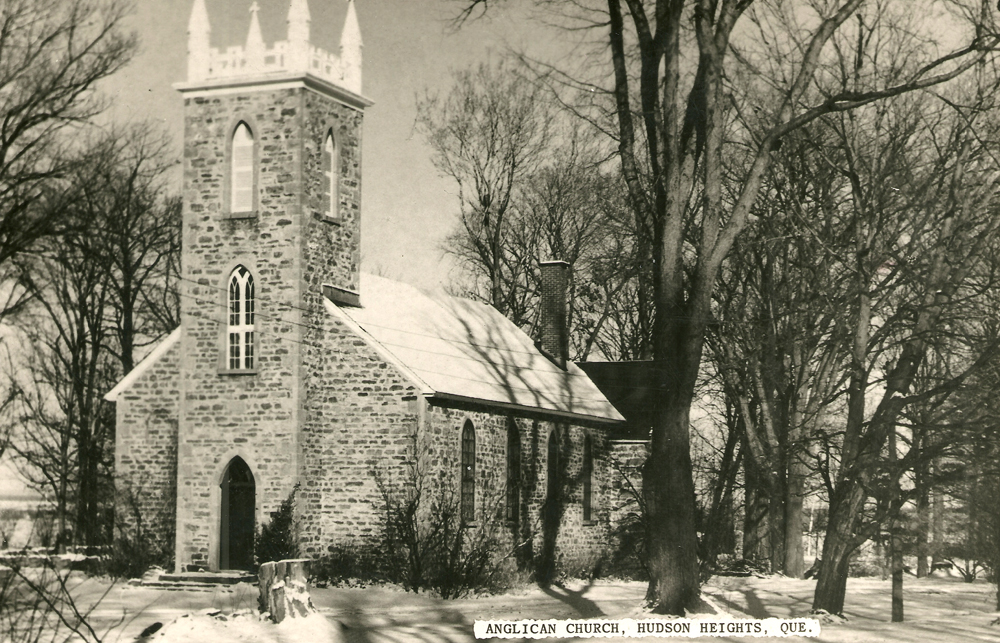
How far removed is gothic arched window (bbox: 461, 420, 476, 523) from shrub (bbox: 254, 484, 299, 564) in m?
3.86

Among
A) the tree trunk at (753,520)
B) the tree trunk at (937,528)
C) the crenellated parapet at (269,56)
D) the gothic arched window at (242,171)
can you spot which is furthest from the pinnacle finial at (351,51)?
the tree trunk at (937,528)

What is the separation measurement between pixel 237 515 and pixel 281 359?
343 cm

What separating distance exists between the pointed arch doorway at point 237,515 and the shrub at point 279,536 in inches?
34.0

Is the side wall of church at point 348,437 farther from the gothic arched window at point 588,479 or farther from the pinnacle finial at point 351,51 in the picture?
the gothic arched window at point 588,479

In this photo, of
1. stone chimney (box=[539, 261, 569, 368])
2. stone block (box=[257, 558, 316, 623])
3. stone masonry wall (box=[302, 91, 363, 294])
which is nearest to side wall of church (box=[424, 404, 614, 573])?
stone chimney (box=[539, 261, 569, 368])

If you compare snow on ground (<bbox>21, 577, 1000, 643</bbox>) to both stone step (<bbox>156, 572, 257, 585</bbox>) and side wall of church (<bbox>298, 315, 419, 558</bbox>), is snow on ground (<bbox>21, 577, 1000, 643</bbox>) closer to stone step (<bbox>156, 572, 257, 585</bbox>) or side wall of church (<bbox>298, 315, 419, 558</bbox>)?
stone step (<bbox>156, 572, 257, 585</bbox>)

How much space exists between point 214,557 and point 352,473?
334 cm

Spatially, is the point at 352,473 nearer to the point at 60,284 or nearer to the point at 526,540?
the point at 526,540

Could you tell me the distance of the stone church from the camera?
25641 millimetres

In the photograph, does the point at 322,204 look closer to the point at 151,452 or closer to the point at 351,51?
the point at 351,51

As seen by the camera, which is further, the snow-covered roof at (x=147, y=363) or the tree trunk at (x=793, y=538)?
the tree trunk at (x=793, y=538)

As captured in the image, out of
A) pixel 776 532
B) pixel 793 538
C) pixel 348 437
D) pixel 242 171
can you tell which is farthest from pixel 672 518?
pixel 776 532

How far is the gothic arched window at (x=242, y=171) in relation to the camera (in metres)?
26.6

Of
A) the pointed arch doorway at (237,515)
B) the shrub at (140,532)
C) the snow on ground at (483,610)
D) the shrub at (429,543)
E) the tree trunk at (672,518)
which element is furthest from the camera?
the shrub at (140,532)
